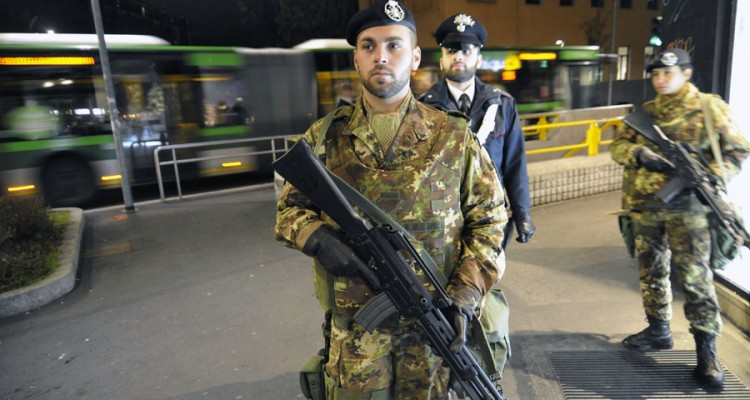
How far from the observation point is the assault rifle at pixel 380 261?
5.14 feet

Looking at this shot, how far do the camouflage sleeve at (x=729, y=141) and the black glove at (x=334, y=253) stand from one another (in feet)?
8.46

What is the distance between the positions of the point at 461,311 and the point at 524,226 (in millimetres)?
1462

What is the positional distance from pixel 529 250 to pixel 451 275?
12.8 feet

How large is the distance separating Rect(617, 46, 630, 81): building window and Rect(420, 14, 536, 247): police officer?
3204cm

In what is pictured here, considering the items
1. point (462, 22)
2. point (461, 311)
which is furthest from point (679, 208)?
point (461, 311)

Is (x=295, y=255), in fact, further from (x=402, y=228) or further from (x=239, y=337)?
(x=402, y=228)

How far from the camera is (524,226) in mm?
2920

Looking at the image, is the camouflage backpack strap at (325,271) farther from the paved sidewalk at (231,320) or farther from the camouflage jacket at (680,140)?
the camouflage jacket at (680,140)

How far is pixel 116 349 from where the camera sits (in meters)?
3.63

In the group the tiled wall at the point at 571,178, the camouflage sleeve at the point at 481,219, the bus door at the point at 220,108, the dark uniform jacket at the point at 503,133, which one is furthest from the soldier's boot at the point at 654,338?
the bus door at the point at 220,108

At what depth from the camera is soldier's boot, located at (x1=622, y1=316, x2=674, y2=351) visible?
3.27 m

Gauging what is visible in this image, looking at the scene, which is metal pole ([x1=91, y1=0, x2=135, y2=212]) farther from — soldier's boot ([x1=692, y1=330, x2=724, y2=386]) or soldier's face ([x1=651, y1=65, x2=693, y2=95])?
soldier's boot ([x1=692, y1=330, x2=724, y2=386])

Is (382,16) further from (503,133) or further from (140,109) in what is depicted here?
(140,109)

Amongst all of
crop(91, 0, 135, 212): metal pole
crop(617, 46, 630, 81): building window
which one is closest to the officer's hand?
crop(91, 0, 135, 212): metal pole
